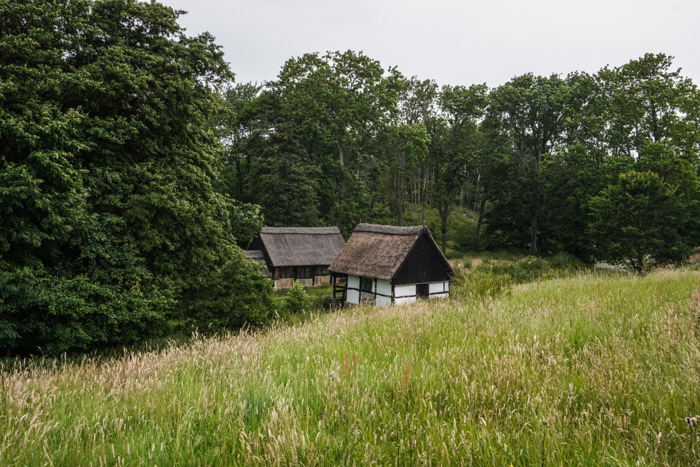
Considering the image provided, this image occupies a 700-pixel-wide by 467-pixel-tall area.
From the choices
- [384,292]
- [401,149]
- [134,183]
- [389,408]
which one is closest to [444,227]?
[401,149]

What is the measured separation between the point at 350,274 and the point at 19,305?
18495 mm

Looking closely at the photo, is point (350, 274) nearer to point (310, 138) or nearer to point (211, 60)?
point (211, 60)

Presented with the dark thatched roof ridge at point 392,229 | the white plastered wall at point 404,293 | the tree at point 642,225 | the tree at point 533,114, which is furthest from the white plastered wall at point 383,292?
the tree at point 533,114

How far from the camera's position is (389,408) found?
278 centimetres

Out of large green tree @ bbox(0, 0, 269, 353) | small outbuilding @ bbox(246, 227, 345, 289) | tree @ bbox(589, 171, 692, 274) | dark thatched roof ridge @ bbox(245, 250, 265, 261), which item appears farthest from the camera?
small outbuilding @ bbox(246, 227, 345, 289)

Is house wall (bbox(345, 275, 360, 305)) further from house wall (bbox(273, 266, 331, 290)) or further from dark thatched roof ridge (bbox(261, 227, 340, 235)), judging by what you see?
dark thatched roof ridge (bbox(261, 227, 340, 235))

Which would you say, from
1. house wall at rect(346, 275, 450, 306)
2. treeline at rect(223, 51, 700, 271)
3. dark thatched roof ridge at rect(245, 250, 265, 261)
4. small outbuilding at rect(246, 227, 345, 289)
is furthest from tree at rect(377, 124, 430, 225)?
house wall at rect(346, 275, 450, 306)

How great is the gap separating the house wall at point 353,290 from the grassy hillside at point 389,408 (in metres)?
21.8

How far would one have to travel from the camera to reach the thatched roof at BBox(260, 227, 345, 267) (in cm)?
3312

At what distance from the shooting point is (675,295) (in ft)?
21.0

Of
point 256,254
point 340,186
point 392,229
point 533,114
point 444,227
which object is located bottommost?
point 256,254

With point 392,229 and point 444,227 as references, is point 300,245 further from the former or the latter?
point 444,227

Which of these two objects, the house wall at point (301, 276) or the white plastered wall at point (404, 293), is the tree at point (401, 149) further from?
the white plastered wall at point (404, 293)

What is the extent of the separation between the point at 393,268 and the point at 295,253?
498 inches
